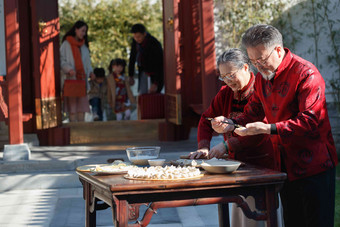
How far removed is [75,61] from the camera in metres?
9.23

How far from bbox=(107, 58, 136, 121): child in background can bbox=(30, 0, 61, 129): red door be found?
178cm

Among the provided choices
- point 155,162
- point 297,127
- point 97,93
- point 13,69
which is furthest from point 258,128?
point 97,93

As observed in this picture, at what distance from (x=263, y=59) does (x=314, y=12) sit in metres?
6.57

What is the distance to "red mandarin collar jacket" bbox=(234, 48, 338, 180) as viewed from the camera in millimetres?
2936

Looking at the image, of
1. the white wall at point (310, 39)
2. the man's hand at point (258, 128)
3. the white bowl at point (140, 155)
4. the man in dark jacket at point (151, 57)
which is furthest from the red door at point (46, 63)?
the man's hand at point (258, 128)

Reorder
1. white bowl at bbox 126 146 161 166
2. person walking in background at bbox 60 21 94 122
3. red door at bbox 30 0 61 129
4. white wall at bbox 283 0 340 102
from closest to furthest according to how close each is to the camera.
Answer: white bowl at bbox 126 146 161 166
red door at bbox 30 0 61 129
person walking in background at bbox 60 21 94 122
white wall at bbox 283 0 340 102

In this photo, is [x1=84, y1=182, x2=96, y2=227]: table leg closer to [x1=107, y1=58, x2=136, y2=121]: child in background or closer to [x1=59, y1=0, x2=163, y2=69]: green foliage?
[x1=107, y1=58, x2=136, y2=121]: child in background

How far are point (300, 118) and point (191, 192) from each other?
0.62 metres

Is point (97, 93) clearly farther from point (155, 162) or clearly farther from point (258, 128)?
point (258, 128)

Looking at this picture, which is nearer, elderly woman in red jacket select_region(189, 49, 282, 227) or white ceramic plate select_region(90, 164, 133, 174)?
white ceramic plate select_region(90, 164, 133, 174)

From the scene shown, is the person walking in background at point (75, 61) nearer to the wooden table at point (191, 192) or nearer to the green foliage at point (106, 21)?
the wooden table at point (191, 192)

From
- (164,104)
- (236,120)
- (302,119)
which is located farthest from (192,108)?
(302,119)

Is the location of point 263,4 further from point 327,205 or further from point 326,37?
point 327,205

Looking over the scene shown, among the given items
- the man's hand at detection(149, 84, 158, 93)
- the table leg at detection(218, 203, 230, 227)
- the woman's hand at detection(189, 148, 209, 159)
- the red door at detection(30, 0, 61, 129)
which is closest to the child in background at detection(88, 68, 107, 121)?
the man's hand at detection(149, 84, 158, 93)
